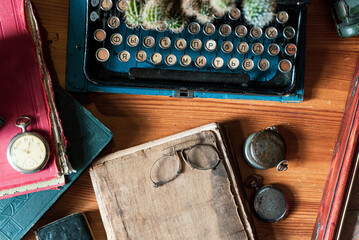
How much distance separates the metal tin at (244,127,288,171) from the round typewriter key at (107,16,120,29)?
668 millimetres

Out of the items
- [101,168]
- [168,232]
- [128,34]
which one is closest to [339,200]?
[168,232]

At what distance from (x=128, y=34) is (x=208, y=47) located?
313mm

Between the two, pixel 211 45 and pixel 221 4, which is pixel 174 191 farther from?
pixel 221 4

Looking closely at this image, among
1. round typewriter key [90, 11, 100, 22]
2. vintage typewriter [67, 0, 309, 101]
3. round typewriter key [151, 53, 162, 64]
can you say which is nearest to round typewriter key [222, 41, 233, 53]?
vintage typewriter [67, 0, 309, 101]

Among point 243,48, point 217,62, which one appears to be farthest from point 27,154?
point 243,48

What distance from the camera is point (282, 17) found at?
1.45 metres

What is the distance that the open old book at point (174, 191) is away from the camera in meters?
1.40

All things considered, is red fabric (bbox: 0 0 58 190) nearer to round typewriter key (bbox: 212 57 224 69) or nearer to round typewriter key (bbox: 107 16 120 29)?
round typewriter key (bbox: 107 16 120 29)

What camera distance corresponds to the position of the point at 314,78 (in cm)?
155

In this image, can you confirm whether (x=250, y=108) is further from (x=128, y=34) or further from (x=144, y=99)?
(x=128, y=34)

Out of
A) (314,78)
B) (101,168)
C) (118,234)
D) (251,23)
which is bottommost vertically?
(118,234)

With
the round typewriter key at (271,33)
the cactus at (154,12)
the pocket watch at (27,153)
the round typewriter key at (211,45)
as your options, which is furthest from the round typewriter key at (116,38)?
the round typewriter key at (271,33)

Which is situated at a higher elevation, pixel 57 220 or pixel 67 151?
pixel 67 151

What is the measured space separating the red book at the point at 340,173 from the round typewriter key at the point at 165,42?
2.48ft
